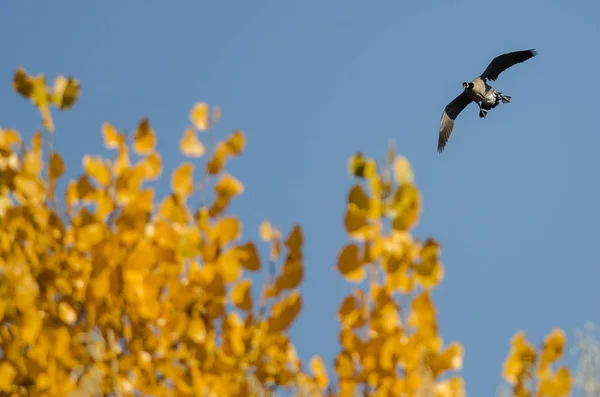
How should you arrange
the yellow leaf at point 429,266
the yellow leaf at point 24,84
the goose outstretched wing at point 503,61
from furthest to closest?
the goose outstretched wing at point 503,61 < the yellow leaf at point 24,84 < the yellow leaf at point 429,266

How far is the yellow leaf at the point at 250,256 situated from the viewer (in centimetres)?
316

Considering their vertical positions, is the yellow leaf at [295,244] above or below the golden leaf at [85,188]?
below

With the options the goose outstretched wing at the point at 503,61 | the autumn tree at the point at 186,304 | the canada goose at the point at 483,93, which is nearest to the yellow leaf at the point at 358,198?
the autumn tree at the point at 186,304

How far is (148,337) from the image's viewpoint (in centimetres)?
322

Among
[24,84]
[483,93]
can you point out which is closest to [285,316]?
[24,84]

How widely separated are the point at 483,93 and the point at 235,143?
1530 centimetres

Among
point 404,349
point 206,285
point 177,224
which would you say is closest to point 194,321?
point 206,285

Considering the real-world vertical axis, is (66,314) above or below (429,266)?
below

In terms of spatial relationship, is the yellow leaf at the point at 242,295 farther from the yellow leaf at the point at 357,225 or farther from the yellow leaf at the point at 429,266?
the yellow leaf at the point at 429,266

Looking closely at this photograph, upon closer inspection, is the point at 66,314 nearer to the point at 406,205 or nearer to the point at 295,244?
the point at 295,244

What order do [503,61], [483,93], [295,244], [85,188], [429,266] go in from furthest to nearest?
[483,93], [503,61], [85,188], [295,244], [429,266]

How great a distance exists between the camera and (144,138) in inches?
139

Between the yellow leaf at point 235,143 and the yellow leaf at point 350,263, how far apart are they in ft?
2.09

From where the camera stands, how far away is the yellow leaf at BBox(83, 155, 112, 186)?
3375mm
